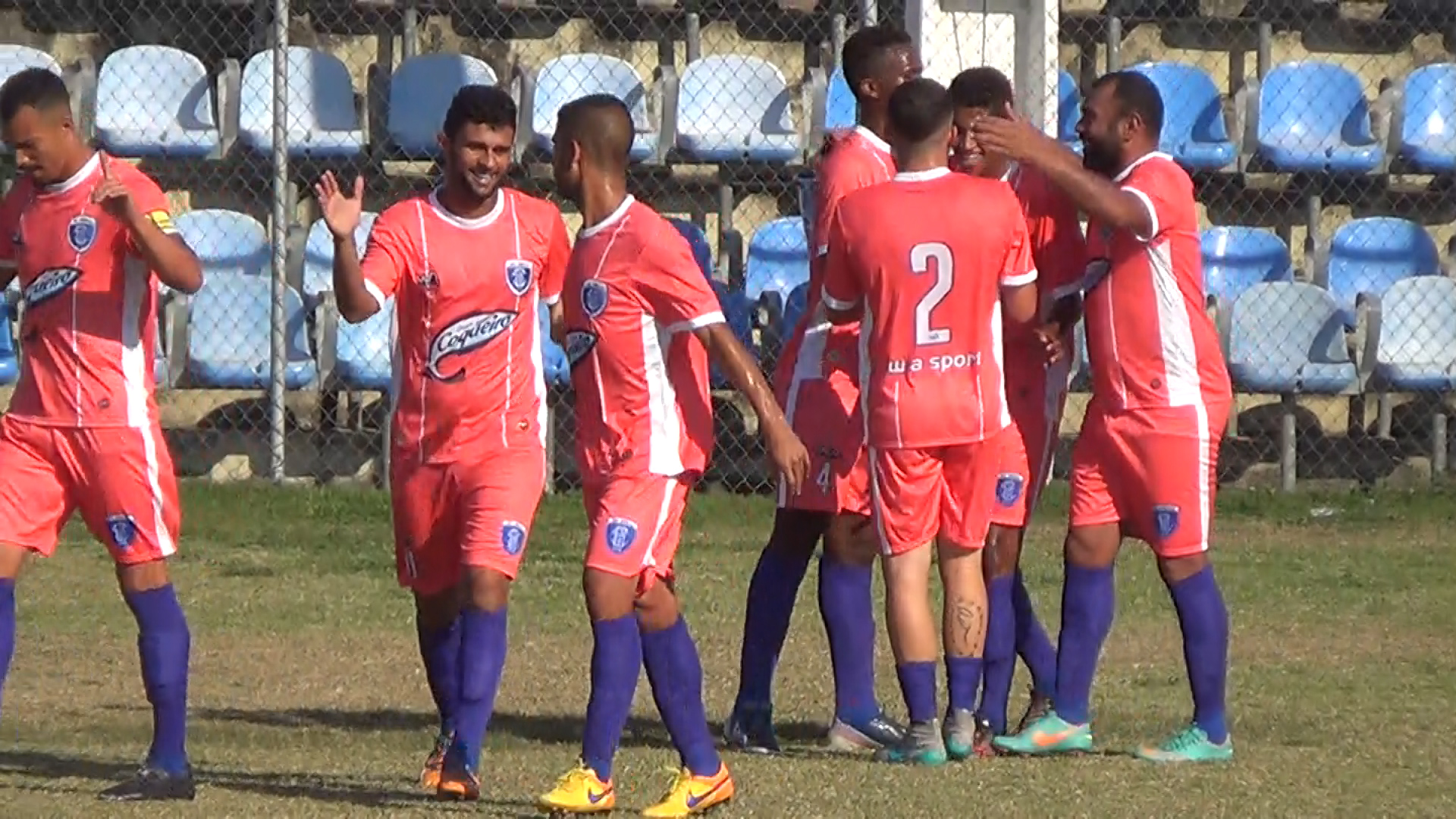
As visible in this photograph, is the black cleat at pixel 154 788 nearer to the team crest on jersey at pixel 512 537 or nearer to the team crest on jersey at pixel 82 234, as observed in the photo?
the team crest on jersey at pixel 512 537

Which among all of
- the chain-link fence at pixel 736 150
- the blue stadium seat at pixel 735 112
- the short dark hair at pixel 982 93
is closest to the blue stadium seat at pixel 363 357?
the chain-link fence at pixel 736 150

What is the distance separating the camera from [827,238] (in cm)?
782

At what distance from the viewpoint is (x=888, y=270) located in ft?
24.1

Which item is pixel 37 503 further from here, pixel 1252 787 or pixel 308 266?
pixel 308 266

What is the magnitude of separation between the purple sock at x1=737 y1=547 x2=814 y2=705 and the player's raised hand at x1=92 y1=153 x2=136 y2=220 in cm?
245

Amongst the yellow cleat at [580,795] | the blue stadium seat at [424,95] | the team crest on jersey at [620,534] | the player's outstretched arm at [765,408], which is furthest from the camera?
the blue stadium seat at [424,95]

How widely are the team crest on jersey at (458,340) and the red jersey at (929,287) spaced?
102 centimetres

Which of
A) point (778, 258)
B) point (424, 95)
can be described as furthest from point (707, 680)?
point (424, 95)

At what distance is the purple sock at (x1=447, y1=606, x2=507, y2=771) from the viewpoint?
6906 millimetres

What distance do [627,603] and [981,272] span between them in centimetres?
150

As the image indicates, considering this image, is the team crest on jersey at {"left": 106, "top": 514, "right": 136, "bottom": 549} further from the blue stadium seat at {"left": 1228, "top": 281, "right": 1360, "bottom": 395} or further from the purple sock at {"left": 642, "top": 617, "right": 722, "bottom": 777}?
the blue stadium seat at {"left": 1228, "top": 281, "right": 1360, "bottom": 395}

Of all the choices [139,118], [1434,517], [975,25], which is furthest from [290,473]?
[1434,517]

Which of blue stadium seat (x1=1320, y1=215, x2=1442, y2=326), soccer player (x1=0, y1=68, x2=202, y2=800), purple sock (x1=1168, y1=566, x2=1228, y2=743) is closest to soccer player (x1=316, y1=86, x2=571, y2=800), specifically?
soccer player (x1=0, y1=68, x2=202, y2=800)

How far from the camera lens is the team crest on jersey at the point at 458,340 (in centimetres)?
717
